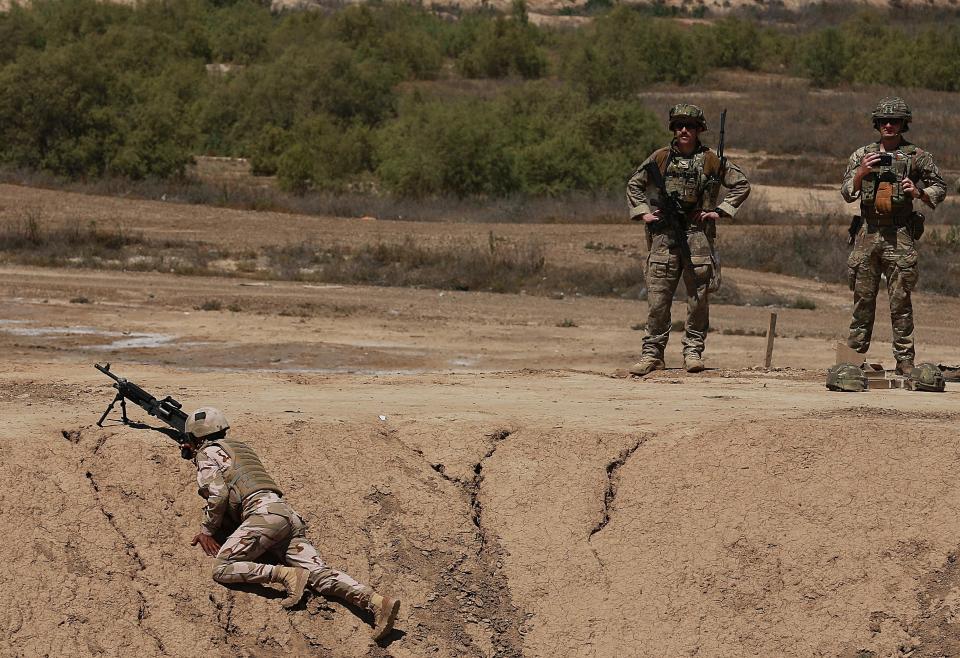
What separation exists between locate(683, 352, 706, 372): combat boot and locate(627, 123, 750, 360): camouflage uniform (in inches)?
1.5

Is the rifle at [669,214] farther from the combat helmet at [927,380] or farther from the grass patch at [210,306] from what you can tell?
the grass patch at [210,306]

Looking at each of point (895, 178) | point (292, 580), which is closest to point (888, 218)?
point (895, 178)

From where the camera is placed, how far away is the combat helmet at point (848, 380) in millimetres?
9977

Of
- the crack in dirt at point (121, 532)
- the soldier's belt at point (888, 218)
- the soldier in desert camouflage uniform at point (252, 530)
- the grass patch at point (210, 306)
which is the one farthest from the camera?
the grass patch at point (210, 306)

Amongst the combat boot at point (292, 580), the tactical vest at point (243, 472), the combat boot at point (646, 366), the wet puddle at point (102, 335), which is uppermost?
the tactical vest at point (243, 472)

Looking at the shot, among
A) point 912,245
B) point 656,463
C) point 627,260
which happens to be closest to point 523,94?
point 627,260

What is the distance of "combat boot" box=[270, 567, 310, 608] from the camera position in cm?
684

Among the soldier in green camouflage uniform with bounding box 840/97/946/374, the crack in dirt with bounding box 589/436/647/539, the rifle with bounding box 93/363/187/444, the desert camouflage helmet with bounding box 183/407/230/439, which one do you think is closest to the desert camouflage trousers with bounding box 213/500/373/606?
the desert camouflage helmet with bounding box 183/407/230/439

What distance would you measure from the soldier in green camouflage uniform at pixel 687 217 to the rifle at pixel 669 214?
17mm

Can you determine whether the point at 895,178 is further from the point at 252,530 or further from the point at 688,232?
the point at 252,530

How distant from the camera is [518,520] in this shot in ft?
25.2

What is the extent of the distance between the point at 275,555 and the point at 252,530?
22 cm

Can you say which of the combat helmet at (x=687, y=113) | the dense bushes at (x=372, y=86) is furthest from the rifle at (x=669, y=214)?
the dense bushes at (x=372, y=86)

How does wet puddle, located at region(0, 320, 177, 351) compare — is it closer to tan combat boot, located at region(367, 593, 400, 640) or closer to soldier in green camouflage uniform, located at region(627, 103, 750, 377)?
soldier in green camouflage uniform, located at region(627, 103, 750, 377)
